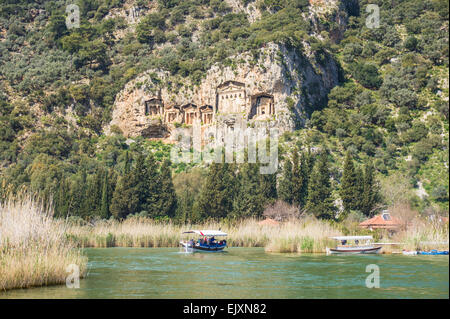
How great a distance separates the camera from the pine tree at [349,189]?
211 ft

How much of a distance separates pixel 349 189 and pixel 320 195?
332 cm

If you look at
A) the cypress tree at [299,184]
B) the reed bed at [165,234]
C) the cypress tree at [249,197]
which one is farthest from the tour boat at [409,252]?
the cypress tree at [299,184]

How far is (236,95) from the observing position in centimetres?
9231

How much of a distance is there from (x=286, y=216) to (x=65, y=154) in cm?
4604

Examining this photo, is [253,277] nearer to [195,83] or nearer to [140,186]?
[140,186]

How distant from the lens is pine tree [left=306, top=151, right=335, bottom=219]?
63.8 meters

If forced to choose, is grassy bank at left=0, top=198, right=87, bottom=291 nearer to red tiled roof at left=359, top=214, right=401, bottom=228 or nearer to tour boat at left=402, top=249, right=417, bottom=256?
tour boat at left=402, top=249, right=417, bottom=256

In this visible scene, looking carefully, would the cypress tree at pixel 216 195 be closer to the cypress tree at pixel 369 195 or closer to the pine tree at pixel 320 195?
the pine tree at pixel 320 195

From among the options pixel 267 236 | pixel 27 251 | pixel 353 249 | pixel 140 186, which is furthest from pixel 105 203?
pixel 27 251

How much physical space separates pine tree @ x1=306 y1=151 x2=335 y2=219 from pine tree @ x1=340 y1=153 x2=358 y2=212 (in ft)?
5.06

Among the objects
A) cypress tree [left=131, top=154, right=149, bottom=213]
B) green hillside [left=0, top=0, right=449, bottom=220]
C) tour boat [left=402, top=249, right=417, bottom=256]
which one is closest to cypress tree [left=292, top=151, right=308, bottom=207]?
green hillside [left=0, top=0, right=449, bottom=220]

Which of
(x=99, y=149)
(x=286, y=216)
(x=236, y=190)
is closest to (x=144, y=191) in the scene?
(x=236, y=190)

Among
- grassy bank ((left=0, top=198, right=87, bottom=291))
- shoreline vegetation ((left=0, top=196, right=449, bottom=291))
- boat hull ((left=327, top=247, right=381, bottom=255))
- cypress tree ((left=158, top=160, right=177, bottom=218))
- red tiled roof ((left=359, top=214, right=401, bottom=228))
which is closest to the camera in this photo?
grassy bank ((left=0, top=198, right=87, bottom=291))
